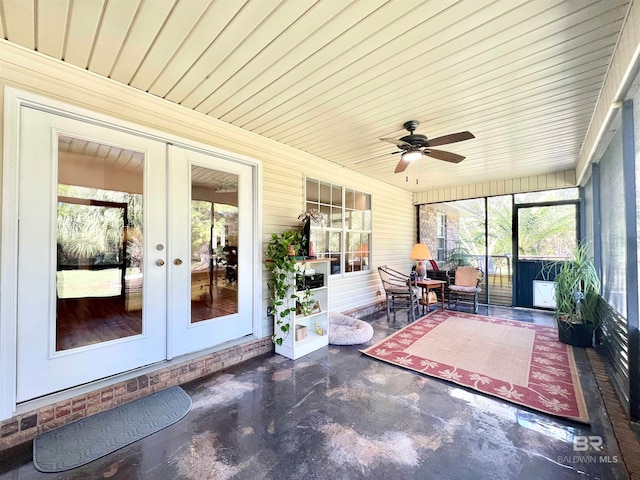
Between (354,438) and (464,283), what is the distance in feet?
15.7

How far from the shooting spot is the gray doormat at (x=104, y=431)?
171cm

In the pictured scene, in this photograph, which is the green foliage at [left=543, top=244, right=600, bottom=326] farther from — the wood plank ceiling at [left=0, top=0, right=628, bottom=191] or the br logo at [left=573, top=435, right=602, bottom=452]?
the br logo at [left=573, top=435, right=602, bottom=452]

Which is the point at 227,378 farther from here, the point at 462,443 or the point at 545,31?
the point at 545,31

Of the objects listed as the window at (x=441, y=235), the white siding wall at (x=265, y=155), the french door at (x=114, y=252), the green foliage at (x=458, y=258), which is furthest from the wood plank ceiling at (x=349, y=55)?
the window at (x=441, y=235)

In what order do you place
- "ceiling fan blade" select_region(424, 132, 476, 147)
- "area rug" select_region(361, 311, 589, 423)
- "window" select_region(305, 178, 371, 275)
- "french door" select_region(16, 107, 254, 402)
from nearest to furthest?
"french door" select_region(16, 107, 254, 402)
"area rug" select_region(361, 311, 589, 423)
"ceiling fan blade" select_region(424, 132, 476, 147)
"window" select_region(305, 178, 371, 275)

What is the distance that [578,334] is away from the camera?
349cm

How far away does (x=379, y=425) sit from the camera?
202cm

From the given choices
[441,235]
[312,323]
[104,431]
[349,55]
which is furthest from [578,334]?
[104,431]

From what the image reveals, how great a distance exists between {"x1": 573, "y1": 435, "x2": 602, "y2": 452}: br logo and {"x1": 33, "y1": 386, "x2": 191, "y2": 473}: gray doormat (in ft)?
9.42

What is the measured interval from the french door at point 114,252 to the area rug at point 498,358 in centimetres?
226

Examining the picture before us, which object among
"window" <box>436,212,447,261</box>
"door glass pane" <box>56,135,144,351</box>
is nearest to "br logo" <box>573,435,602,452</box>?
"door glass pane" <box>56,135,144,351</box>

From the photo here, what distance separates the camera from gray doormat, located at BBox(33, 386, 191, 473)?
1.71 metres

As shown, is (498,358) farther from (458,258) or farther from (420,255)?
(458,258)

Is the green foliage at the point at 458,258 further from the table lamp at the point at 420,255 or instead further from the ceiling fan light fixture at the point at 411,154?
the ceiling fan light fixture at the point at 411,154
